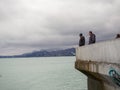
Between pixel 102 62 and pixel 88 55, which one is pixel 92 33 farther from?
pixel 102 62

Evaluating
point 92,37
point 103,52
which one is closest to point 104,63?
point 103,52

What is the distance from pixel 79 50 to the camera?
Answer: 13914 millimetres

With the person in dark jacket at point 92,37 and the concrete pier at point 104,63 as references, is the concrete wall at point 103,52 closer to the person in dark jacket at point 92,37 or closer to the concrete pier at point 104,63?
the concrete pier at point 104,63

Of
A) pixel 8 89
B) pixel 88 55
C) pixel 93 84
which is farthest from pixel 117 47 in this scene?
pixel 8 89

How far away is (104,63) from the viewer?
968 centimetres

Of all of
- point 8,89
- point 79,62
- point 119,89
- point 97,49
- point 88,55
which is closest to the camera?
point 119,89

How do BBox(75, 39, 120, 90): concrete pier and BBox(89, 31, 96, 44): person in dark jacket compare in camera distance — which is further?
BBox(89, 31, 96, 44): person in dark jacket

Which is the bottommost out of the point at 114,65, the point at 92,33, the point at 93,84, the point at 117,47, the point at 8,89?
the point at 8,89

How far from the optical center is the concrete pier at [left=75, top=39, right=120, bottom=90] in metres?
8.83

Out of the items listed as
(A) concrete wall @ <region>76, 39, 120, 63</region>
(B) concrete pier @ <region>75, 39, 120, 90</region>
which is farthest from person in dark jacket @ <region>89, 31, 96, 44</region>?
(A) concrete wall @ <region>76, 39, 120, 63</region>

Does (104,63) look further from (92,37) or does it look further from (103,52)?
(92,37)

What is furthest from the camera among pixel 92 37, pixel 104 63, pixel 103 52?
pixel 92 37

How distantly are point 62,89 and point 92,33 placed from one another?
35.8 m

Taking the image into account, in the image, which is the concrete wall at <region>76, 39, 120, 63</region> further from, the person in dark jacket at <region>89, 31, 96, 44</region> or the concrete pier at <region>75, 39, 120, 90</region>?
the person in dark jacket at <region>89, 31, 96, 44</region>
